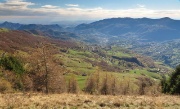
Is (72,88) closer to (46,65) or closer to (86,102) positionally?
(46,65)

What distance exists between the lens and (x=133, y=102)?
20.3m

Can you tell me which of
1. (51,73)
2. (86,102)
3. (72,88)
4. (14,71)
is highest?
(86,102)

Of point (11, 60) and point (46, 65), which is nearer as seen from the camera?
point (46, 65)

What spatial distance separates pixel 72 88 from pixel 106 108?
334 ft

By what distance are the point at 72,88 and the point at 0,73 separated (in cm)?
3895

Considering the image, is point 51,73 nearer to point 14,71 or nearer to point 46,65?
point 46,65

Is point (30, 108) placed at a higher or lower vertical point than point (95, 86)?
higher

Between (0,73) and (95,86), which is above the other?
(0,73)

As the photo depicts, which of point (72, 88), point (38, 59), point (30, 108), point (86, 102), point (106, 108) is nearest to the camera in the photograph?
point (30, 108)

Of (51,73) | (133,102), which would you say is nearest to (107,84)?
(51,73)

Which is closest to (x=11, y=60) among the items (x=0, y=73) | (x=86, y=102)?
(x=0, y=73)

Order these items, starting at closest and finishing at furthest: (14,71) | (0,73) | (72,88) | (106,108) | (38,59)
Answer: (106,108) → (38,59) → (0,73) → (14,71) → (72,88)

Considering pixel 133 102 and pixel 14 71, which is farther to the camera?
pixel 14 71

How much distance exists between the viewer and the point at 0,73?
92.9 meters
